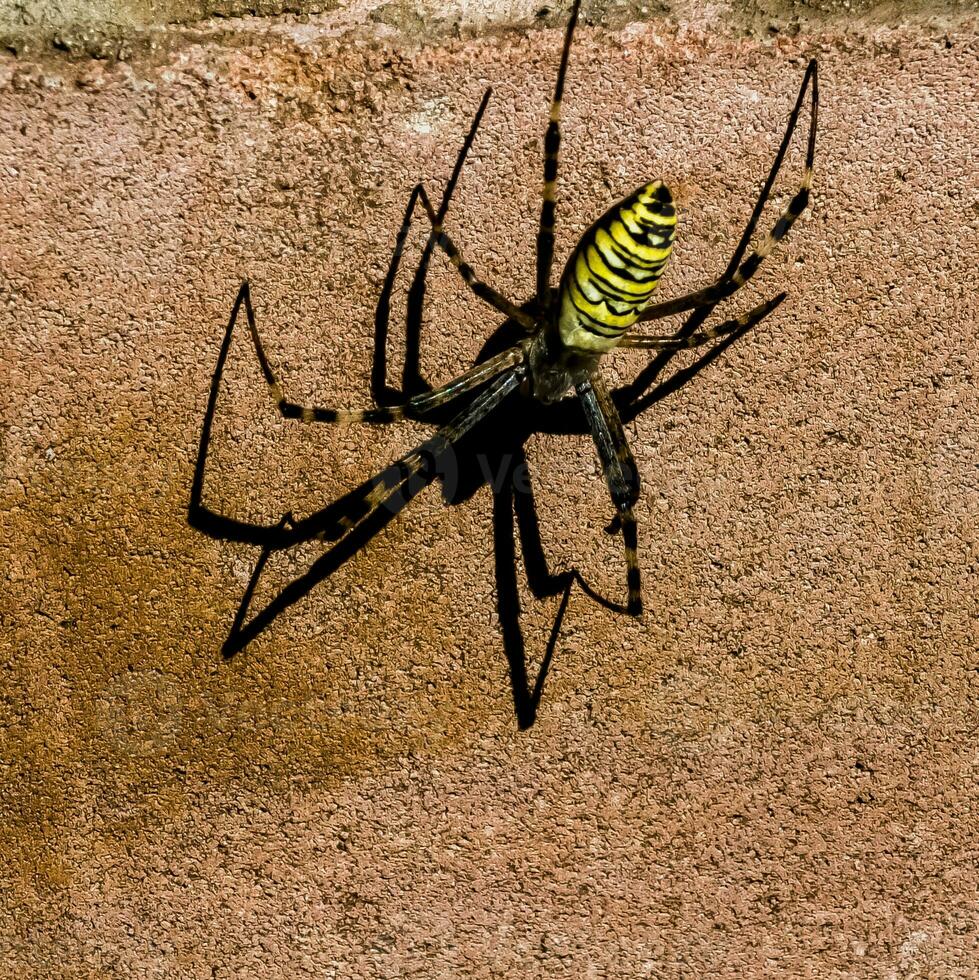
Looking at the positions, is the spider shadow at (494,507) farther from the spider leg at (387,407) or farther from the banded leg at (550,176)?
the banded leg at (550,176)

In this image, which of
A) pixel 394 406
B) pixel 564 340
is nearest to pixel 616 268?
pixel 564 340

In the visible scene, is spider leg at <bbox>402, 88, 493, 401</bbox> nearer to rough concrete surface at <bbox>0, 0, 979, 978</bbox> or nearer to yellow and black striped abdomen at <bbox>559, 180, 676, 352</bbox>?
rough concrete surface at <bbox>0, 0, 979, 978</bbox>

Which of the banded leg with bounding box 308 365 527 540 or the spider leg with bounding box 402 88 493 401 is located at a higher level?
A: the spider leg with bounding box 402 88 493 401

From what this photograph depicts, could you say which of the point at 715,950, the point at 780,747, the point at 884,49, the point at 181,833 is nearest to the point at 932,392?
the point at 884,49

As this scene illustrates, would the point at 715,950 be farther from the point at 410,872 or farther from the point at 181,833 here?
the point at 181,833

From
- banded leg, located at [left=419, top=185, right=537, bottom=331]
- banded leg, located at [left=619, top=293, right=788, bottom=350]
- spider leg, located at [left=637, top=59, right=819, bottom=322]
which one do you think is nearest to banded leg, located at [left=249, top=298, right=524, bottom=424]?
banded leg, located at [left=419, top=185, right=537, bottom=331]

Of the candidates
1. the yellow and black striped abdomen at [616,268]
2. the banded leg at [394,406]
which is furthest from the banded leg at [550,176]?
the banded leg at [394,406]
